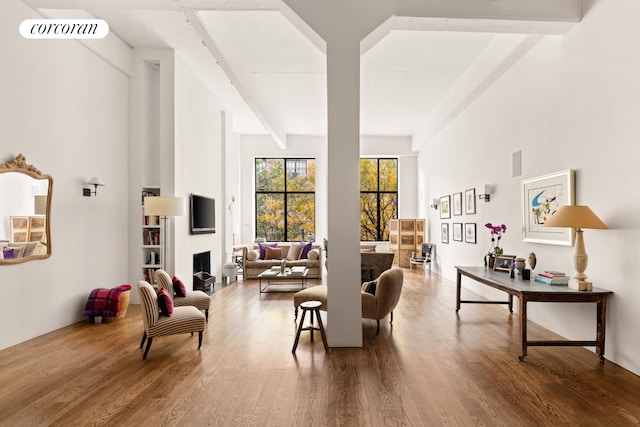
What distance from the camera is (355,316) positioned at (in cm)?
425

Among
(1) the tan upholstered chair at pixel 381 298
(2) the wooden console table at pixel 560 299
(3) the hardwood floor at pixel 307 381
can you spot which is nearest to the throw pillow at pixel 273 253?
(3) the hardwood floor at pixel 307 381

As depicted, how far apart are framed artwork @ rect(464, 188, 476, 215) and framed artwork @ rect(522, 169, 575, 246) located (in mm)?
2012

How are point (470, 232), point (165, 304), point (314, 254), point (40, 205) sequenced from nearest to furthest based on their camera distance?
point (165, 304) → point (40, 205) → point (470, 232) → point (314, 254)

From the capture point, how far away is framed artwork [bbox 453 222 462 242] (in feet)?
27.4

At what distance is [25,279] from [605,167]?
6.39 meters

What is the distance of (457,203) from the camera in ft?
27.8

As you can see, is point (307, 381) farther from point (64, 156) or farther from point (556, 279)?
point (64, 156)

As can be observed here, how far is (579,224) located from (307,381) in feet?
9.55

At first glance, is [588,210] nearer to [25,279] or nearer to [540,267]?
[540,267]

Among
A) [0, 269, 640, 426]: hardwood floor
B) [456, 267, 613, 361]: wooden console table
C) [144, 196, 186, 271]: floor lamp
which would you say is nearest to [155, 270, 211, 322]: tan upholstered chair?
[0, 269, 640, 426]: hardwood floor

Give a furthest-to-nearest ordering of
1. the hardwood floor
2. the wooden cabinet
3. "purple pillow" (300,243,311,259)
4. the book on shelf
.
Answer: the wooden cabinet
"purple pillow" (300,243,311,259)
the book on shelf
the hardwood floor

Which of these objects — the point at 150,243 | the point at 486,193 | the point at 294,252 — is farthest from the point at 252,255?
the point at 486,193

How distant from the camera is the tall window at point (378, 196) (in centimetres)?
1318

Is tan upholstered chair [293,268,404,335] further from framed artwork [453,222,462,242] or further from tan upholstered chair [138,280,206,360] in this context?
framed artwork [453,222,462,242]
